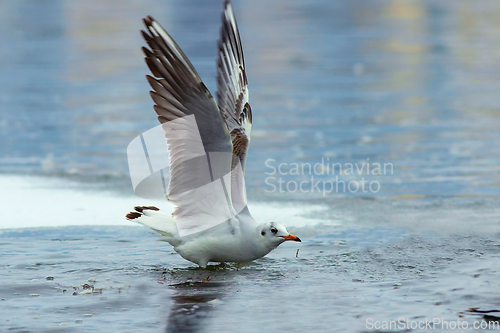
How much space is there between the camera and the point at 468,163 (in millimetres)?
10617

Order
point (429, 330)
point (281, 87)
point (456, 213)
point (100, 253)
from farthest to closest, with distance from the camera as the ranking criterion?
point (281, 87)
point (456, 213)
point (100, 253)
point (429, 330)

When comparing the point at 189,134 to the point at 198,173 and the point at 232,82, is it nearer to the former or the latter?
the point at 198,173

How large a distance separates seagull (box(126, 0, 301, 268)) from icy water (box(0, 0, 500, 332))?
253mm

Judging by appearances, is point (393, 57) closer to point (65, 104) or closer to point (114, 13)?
point (65, 104)

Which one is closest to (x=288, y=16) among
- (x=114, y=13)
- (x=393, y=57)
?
(x=114, y=13)

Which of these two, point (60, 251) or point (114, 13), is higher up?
point (114, 13)

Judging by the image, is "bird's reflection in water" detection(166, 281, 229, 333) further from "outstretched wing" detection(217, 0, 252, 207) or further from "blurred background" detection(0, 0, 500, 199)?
"blurred background" detection(0, 0, 500, 199)

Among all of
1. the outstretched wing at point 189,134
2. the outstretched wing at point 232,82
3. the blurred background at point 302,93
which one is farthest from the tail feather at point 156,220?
the blurred background at point 302,93

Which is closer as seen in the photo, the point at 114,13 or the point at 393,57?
the point at 393,57

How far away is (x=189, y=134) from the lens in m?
6.04

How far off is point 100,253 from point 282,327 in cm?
259

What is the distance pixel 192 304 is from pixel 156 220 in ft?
4.58

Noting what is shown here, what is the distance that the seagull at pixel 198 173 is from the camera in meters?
5.83

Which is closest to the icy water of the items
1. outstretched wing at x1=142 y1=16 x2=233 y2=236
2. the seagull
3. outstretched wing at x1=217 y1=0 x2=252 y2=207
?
the seagull
